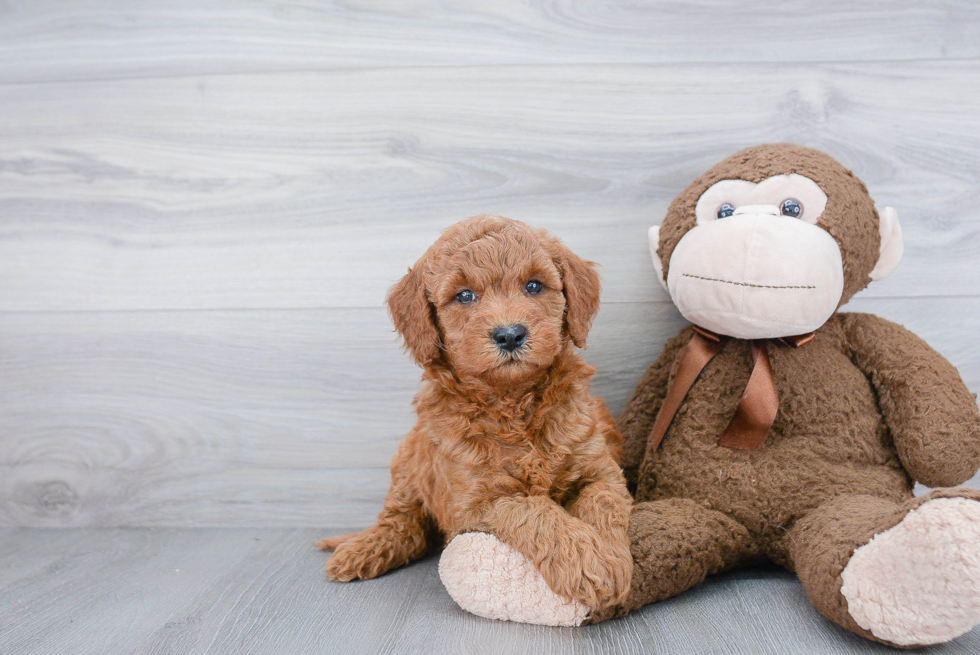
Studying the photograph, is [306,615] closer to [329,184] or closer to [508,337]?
[508,337]

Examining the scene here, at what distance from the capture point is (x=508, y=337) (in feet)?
3.72

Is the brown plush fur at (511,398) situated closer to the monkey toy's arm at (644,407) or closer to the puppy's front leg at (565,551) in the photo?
the puppy's front leg at (565,551)

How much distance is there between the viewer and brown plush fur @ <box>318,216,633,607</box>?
1150mm

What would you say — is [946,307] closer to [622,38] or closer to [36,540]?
[622,38]

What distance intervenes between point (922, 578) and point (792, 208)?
683 mm

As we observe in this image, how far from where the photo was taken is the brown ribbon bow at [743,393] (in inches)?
52.6

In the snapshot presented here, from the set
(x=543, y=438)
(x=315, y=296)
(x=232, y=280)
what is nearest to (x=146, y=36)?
(x=232, y=280)

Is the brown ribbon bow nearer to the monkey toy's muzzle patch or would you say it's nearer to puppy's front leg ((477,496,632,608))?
the monkey toy's muzzle patch

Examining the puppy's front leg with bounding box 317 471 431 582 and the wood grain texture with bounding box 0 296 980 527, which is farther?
the wood grain texture with bounding box 0 296 980 527

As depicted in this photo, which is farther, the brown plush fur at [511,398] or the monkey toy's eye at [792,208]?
the monkey toy's eye at [792,208]

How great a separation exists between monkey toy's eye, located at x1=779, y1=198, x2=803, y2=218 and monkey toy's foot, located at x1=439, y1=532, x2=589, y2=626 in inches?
32.0

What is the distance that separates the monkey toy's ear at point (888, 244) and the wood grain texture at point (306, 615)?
0.65 m

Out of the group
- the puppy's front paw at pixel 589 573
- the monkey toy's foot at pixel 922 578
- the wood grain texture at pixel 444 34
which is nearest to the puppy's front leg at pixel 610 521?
the puppy's front paw at pixel 589 573

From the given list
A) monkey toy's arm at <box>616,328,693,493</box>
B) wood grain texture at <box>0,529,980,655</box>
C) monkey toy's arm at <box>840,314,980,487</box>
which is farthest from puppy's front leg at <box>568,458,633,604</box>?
monkey toy's arm at <box>840,314,980,487</box>
